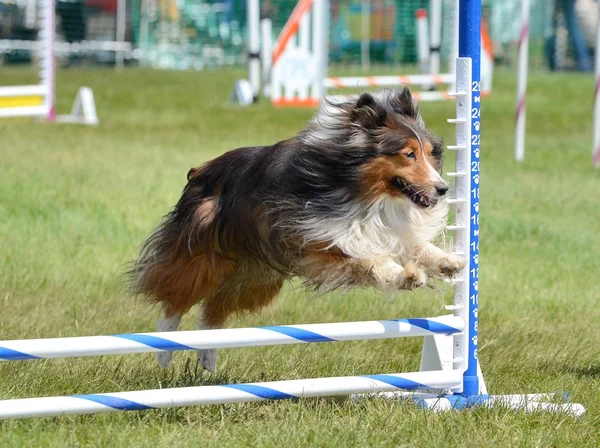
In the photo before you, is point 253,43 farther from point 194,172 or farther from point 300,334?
point 300,334

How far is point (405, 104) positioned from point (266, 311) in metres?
1.85

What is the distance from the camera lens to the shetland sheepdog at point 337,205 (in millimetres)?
4414

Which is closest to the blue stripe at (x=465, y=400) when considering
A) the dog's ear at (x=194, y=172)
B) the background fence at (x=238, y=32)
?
the dog's ear at (x=194, y=172)

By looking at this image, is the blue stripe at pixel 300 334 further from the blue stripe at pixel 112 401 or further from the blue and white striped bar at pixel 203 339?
the blue stripe at pixel 112 401

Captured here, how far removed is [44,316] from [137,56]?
27.1 m

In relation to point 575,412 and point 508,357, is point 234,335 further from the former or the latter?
point 508,357

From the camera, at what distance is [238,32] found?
110 ft

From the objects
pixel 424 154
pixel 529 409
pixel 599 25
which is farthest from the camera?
pixel 599 25

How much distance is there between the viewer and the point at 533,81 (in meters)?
26.9

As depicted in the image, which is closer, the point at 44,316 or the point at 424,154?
the point at 424,154

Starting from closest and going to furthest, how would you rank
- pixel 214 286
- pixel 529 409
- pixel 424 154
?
pixel 529 409
pixel 424 154
pixel 214 286

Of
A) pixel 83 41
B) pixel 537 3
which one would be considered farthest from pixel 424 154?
pixel 537 3

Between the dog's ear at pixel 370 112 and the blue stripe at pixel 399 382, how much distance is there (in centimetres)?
118

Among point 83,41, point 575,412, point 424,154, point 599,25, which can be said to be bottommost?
point 575,412
